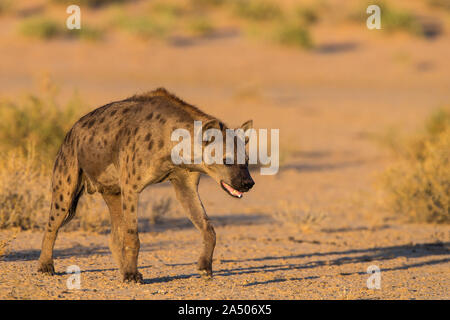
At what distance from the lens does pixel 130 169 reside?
7.76 meters

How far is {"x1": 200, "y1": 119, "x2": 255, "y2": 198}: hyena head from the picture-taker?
296 inches

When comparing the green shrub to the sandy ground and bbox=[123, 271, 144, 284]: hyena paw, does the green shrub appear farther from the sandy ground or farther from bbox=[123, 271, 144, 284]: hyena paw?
bbox=[123, 271, 144, 284]: hyena paw

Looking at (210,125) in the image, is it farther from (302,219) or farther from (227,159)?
(302,219)

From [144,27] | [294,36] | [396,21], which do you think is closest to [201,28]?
[144,27]

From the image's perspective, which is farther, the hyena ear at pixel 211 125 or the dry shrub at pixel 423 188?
the dry shrub at pixel 423 188

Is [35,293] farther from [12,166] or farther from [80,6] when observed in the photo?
[80,6]

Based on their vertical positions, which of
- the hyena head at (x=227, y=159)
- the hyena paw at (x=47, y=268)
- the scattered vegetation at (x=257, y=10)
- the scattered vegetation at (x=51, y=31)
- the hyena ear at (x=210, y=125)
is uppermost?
the scattered vegetation at (x=257, y=10)

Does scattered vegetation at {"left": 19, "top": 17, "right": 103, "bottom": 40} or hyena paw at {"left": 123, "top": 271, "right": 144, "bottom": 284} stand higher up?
scattered vegetation at {"left": 19, "top": 17, "right": 103, "bottom": 40}

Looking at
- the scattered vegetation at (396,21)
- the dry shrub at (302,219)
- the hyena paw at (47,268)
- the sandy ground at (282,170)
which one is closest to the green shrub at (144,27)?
the sandy ground at (282,170)

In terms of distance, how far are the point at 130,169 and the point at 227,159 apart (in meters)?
0.89

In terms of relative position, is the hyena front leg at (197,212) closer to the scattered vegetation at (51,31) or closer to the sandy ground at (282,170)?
the sandy ground at (282,170)

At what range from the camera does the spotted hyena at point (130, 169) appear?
25.4ft

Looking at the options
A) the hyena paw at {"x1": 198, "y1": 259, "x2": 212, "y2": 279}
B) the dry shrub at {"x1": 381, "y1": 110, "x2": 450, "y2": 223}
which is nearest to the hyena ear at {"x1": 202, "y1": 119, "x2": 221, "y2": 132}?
the hyena paw at {"x1": 198, "y1": 259, "x2": 212, "y2": 279}

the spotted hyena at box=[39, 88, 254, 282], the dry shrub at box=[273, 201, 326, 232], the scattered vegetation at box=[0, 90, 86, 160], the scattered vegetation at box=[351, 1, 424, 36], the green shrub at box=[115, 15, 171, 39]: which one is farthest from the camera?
the scattered vegetation at box=[351, 1, 424, 36]
